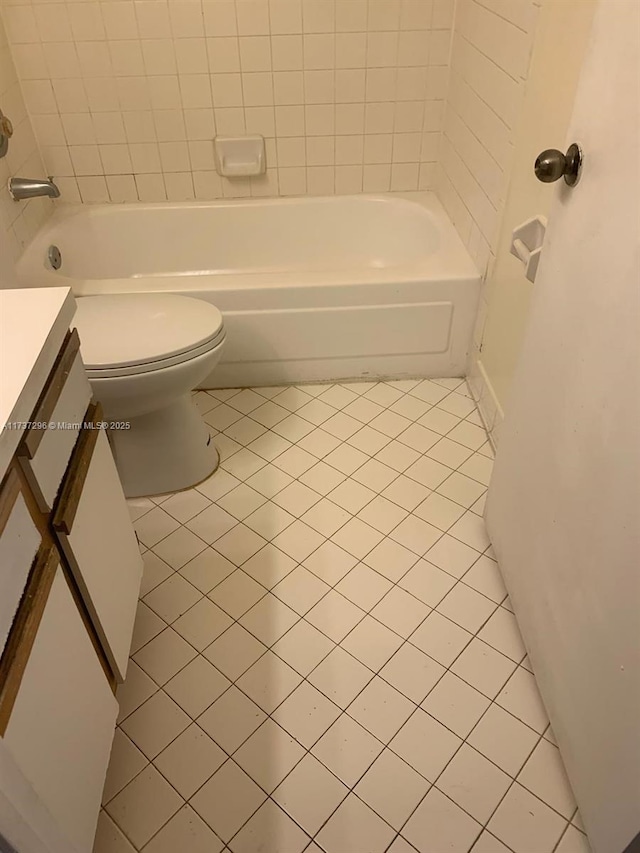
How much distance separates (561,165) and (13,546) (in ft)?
3.11

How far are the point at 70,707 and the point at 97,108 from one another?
1992 mm

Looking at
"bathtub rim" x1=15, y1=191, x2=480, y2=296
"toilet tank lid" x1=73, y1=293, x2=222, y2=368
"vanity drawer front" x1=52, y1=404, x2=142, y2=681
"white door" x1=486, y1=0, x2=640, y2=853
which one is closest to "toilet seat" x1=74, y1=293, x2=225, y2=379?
"toilet tank lid" x1=73, y1=293, x2=222, y2=368

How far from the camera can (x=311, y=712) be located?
4.07ft

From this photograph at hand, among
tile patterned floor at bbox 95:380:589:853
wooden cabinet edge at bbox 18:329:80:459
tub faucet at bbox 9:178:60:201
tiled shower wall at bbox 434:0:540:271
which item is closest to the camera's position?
wooden cabinet edge at bbox 18:329:80:459

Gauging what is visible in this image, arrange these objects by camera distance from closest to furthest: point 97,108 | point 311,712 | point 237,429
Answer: point 311,712, point 237,429, point 97,108

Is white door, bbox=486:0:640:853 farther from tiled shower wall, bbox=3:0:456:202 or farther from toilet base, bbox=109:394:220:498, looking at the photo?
tiled shower wall, bbox=3:0:456:202

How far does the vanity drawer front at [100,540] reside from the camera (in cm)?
92

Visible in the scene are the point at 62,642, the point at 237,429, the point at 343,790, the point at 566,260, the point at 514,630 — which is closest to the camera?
the point at 62,642

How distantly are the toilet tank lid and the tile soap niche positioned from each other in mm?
839

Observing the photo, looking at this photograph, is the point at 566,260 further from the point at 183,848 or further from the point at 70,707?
the point at 183,848

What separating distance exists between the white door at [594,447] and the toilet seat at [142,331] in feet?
2.50

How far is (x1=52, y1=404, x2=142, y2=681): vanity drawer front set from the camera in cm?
92

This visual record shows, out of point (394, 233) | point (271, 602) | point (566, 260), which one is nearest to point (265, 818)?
A: point (271, 602)

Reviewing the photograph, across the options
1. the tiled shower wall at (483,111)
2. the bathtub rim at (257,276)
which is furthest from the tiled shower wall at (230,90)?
the bathtub rim at (257,276)
